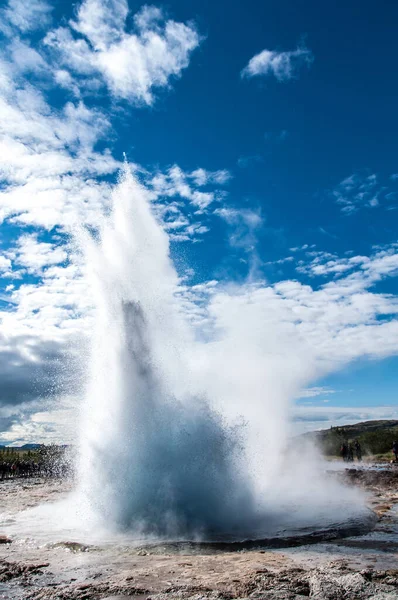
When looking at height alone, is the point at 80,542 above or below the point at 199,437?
below

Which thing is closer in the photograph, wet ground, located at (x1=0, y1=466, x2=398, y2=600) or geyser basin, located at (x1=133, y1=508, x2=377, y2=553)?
wet ground, located at (x1=0, y1=466, x2=398, y2=600)

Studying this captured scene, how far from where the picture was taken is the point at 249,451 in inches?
631

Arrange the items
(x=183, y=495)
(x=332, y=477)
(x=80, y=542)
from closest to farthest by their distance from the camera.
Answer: (x=80, y=542) → (x=183, y=495) → (x=332, y=477)

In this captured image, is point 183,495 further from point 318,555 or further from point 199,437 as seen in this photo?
point 318,555

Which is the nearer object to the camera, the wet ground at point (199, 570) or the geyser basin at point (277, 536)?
the wet ground at point (199, 570)

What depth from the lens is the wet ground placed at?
239 inches

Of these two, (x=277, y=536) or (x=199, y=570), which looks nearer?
(x=199, y=570)

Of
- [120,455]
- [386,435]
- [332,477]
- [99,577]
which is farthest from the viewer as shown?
[386,435]

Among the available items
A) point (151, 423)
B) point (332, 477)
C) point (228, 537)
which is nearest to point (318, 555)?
point (228, 537)

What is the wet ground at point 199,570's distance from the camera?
6.06 meters

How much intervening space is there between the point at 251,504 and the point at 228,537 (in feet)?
8.63

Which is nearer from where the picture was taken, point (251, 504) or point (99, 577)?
point (99, 577)

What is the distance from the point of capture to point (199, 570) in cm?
734

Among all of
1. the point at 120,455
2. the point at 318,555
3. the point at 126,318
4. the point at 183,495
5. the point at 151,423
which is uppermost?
the point at 126,318
